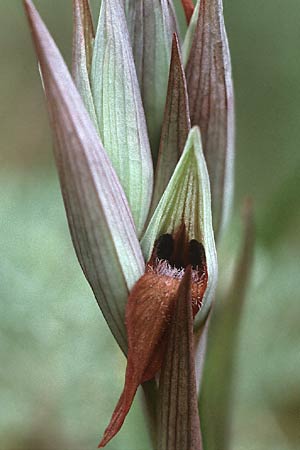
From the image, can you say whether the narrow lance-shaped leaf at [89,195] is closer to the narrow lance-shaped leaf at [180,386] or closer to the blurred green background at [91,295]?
the narrow lance-shaped leaf at [180,386]

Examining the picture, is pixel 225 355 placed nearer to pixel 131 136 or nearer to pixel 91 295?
pixel 131 136

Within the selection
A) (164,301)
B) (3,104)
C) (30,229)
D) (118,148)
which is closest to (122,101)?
(118,148)

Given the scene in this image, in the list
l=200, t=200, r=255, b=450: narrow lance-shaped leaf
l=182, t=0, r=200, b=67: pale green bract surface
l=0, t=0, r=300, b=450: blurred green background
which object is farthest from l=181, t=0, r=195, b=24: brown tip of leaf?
l=0, t=0, r=300, b=450: blurred green background

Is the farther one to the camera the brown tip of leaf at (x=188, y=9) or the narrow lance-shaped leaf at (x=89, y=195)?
the brown tip of leaf at (x=188, y=9)

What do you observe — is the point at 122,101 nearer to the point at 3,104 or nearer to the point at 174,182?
the point at 174,182

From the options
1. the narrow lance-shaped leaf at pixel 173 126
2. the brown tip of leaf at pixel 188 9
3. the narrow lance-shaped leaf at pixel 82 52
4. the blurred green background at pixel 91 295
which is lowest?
the blurred green background at pixel 91 295

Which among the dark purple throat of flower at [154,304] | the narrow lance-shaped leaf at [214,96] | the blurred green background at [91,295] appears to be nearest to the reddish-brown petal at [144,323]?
the dark purple throat of flower at [154,304]
